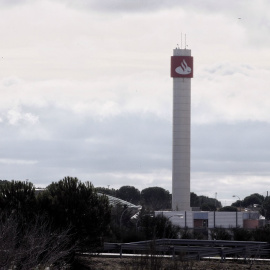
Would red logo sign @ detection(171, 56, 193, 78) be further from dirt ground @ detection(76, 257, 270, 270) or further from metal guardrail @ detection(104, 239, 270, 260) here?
dirt ground @ detection(76, 257, 270, 270)

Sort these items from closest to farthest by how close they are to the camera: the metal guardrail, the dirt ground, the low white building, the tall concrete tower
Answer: the dirt ground → the metal guardrail → the low white building → the tall concrete tower

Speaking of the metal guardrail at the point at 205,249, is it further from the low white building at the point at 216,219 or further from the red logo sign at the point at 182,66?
A: the red logo sign at the point at 182,66

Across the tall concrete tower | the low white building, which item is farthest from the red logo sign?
the low white building

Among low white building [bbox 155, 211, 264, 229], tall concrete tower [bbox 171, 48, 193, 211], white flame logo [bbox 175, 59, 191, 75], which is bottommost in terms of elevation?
low white building [bbox 155, 211, 264, 229]

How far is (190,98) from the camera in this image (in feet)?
438

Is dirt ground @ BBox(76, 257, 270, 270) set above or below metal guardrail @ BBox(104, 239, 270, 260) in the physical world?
below

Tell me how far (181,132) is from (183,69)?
10.2 meters

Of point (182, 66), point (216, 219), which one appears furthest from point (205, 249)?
point (182, 66)

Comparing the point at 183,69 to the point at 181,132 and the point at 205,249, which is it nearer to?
the point at 181,132

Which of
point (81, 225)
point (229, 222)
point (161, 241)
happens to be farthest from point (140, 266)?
point (229, 222)

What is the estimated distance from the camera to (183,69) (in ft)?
443

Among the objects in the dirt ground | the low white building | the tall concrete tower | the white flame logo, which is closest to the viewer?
the dirt ground

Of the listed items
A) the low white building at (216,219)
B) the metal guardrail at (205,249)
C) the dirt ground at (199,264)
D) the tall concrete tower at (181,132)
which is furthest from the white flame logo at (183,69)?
the dirt ground at (199,264)

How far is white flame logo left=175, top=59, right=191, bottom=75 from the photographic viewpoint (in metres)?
134
